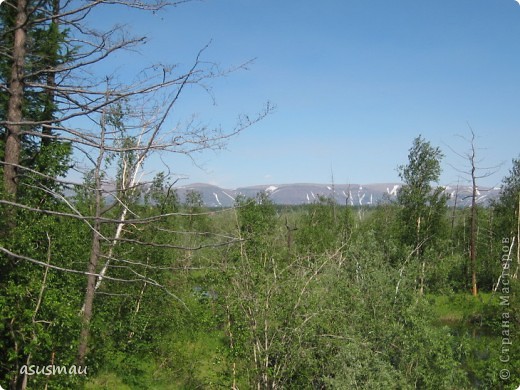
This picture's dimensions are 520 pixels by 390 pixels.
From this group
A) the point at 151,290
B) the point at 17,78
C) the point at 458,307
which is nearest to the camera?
the point at 17,78

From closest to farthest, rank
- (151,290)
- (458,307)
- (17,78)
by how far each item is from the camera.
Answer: (17,78), (151,290), (458,307)

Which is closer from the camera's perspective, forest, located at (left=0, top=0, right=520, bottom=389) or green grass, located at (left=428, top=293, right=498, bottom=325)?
forest, located at (left=0, top=0, right=520, bottom=389)

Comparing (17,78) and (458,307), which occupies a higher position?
(17,78)

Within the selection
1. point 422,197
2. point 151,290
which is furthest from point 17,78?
point 422,197

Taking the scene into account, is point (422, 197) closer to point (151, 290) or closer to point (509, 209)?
point (509, 209)

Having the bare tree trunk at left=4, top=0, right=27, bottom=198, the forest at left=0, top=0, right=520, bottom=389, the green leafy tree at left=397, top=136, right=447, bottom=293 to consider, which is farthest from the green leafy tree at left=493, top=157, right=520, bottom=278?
the bare tree trunk at left=4, top=0, right=27, bottom=198

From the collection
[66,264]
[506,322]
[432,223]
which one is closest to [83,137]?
[66,264]

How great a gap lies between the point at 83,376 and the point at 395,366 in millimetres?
6470

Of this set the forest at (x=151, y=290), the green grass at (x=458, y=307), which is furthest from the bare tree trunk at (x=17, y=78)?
the green grass at (x=458, y=307)

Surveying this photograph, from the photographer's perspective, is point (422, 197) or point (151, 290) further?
point (422, 197)

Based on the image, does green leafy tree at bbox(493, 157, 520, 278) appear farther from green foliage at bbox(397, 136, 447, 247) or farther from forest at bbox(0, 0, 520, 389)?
forest at bbox(0, 0, 520, 389)

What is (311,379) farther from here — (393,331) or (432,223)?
(432,223)

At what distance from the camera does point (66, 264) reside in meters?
7.70

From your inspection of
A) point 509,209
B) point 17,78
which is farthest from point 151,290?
point 509,209
